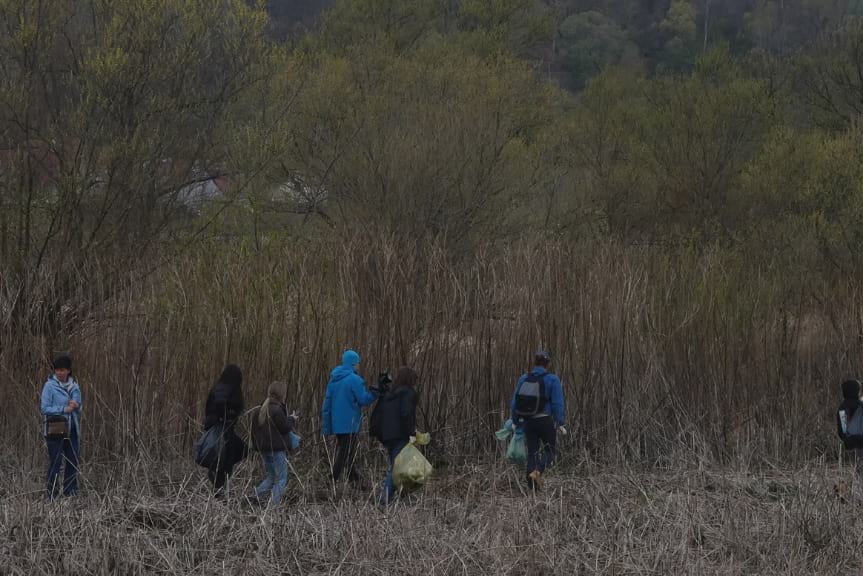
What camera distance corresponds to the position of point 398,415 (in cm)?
830

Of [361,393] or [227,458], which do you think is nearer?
[227,458]

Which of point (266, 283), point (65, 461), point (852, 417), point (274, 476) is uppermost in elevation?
point (266, 283)

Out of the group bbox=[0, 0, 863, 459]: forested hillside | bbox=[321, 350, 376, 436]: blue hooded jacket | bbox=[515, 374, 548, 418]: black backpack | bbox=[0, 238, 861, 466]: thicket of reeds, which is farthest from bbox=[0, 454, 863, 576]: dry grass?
bbox=[0, 0, 863, 459]: forested hillside

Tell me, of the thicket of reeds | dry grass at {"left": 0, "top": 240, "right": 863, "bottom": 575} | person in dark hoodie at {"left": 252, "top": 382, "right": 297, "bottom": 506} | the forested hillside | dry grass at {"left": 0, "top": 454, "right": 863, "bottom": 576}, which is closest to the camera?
dry grass at {"left": 0, "top": 454, "right": 863, "bottom": 576}

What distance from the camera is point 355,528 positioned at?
716 cm

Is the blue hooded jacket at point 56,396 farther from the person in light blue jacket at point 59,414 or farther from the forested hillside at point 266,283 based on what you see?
the forested hillside at point 266,283

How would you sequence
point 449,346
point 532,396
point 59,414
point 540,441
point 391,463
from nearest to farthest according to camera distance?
point 59,414 < point 391,463 < point 532,396 < point 540,441 < point 449,346

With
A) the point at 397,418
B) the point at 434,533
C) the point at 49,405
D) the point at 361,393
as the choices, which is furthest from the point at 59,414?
the point at 434,533

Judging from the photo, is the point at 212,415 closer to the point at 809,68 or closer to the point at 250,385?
the point at 250,385

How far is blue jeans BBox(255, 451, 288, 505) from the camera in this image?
803cm

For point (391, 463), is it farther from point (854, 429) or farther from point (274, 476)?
point (854, 429)

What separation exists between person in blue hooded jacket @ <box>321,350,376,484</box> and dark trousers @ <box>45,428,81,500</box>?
5.84 feet

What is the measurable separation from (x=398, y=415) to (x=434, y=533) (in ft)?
3.89

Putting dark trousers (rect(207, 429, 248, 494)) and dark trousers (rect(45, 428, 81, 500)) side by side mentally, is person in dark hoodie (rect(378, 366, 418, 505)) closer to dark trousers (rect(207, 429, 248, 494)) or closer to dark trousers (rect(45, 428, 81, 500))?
dark trousers (rect(207, 429, 248, 494))
